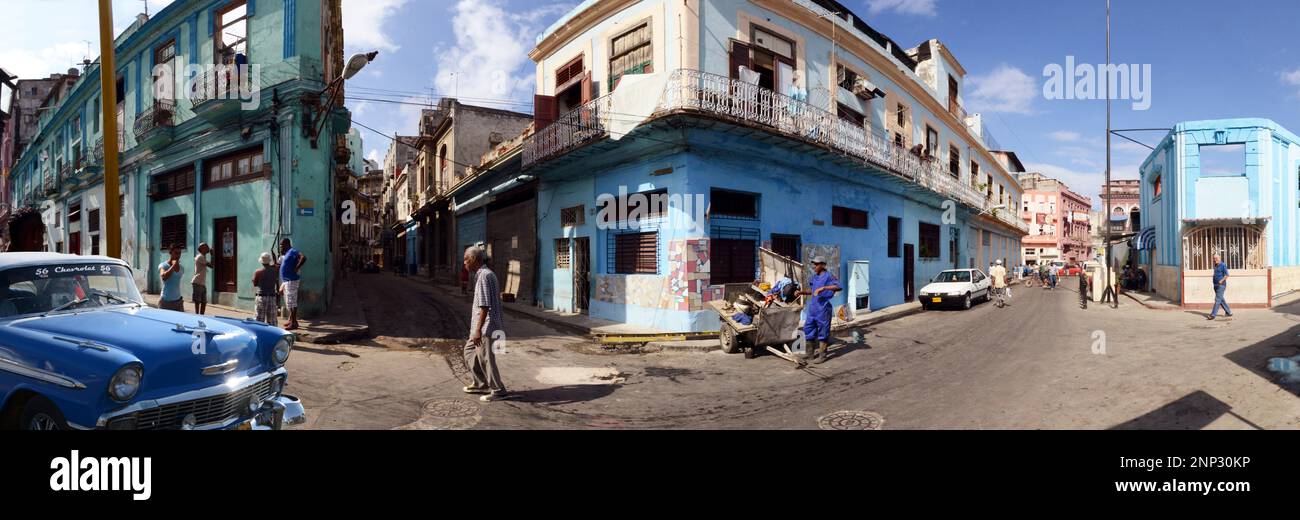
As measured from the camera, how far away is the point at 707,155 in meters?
10.8

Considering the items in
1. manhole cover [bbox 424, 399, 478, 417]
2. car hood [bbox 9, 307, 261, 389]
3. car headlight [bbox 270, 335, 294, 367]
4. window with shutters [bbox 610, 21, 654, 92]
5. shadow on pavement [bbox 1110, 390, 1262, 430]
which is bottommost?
manhole cover [bbox 424, 399, 478, 417]

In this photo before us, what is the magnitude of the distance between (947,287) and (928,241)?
15.7 feet

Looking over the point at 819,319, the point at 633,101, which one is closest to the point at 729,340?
the point at 819,319

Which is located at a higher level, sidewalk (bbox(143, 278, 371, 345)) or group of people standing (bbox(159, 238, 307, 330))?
group of people standing (bbox(159, 238, 307, 330))

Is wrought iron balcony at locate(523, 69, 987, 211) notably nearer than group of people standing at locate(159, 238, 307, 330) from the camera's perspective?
No

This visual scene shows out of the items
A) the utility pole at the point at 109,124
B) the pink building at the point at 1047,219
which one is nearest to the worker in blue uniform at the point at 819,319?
the utility pole at the point at 109,124

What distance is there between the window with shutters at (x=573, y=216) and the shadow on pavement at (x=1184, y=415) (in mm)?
11327

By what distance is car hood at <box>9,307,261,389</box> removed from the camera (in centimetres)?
324

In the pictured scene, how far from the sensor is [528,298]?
16.0m

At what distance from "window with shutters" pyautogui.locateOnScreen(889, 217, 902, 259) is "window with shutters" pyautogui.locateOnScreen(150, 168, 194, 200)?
69.7 feet

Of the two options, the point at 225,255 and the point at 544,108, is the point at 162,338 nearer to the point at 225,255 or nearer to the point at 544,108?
the point at 225,255

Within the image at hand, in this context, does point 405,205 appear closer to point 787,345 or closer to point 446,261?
point 446,261

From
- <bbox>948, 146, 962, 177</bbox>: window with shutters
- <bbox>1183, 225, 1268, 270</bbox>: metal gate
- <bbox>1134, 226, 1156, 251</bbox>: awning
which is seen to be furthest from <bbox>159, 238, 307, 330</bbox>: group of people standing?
<bbox>1134, 226, 1156, 251</bbox>: awning

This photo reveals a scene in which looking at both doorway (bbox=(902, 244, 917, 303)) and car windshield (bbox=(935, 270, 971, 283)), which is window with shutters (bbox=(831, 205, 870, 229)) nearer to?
doorway (bbox=(902, 244, 917, 303))
